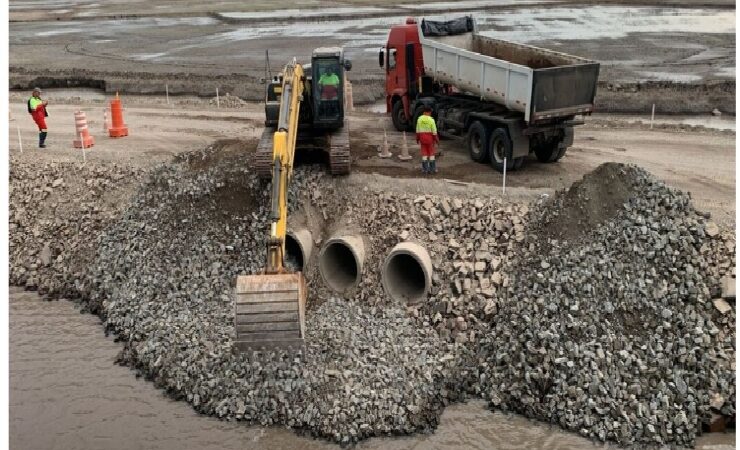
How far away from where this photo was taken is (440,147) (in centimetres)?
1912

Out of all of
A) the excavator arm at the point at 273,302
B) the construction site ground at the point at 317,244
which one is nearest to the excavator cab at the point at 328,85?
the construction site ground at the point at 317,244

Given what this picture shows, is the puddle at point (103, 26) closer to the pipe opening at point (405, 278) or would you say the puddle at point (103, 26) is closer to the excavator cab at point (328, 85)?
the excavator cab at point (328, 85)

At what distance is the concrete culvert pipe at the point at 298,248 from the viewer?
14.6 meters

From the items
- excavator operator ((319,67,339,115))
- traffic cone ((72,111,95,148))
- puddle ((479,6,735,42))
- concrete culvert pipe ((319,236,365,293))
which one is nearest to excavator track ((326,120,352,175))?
excavator operator ((319,67,339,115))

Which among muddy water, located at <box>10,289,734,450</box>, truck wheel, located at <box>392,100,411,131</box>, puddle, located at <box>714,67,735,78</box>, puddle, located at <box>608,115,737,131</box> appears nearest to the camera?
muddy water, located at <box>10,289,734,450</box>

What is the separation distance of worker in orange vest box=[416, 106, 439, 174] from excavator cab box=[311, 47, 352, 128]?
1.79 m

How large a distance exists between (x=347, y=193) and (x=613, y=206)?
531 cm

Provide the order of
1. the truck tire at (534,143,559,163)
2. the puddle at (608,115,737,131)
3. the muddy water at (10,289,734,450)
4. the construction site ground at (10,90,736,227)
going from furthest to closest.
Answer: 1. the puddle at (608,115,737,131)
2. the truck tire at (534,143,559,163)
3. the construction site ground at (10,90,736,227)
4. the muddy water at (10,289,734,450)

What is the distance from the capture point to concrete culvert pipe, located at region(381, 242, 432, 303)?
1341 cm

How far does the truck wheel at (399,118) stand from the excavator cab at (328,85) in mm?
4234

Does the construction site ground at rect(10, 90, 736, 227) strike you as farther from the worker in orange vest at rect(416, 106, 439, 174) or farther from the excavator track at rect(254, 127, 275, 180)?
the excavator track at rect(254, 127, 275, 180)

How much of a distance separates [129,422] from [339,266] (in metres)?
4.91

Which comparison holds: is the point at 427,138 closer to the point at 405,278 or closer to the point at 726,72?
the point at 405,278

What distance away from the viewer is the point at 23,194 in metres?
18.6
